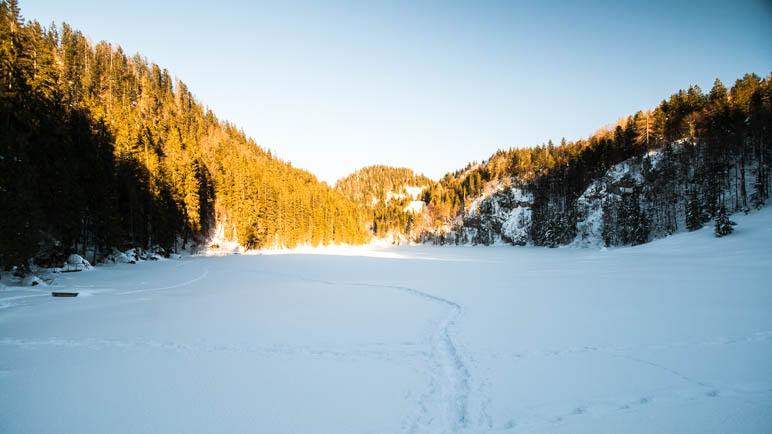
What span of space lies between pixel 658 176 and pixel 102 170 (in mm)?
84032

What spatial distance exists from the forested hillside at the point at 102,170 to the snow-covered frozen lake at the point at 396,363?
36.5 ft

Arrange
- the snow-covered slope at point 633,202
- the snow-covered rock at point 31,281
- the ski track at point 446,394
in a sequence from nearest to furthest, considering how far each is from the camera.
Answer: the ski track at point 446,394 < the snow-covered rock at point 31,281 < the snow-covered slope at point 633,202

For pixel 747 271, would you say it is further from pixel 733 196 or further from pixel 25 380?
pixel 733 196

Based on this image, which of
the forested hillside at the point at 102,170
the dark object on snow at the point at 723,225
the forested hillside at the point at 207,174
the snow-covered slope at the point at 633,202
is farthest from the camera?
the snow-covered slope at the point at 633,202

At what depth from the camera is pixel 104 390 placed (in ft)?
19.5

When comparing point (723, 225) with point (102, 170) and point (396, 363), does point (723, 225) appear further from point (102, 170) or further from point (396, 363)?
point (102, 170)

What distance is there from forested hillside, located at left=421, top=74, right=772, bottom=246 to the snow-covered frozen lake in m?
42.4

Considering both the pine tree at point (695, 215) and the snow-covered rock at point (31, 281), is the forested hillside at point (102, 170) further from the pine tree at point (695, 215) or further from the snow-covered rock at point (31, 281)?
the pine tree at point (695, 215)

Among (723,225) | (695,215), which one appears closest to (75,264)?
(723,225)

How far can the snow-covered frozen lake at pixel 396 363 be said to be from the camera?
4.84 metres

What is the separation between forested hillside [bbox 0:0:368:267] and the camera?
66.4 ft

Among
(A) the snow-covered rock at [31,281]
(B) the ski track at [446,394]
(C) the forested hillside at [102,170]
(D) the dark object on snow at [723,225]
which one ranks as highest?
(C) the forested hillside at [102,170]

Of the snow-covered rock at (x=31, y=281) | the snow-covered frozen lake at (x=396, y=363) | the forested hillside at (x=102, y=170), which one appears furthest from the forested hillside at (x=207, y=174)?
the snow-covered frozen lake at (x=396, y=363)

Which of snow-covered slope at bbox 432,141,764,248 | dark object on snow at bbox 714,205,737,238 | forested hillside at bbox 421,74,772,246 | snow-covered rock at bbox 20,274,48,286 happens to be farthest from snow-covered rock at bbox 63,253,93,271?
snow-covered slope at bbox 432,141,764,248
